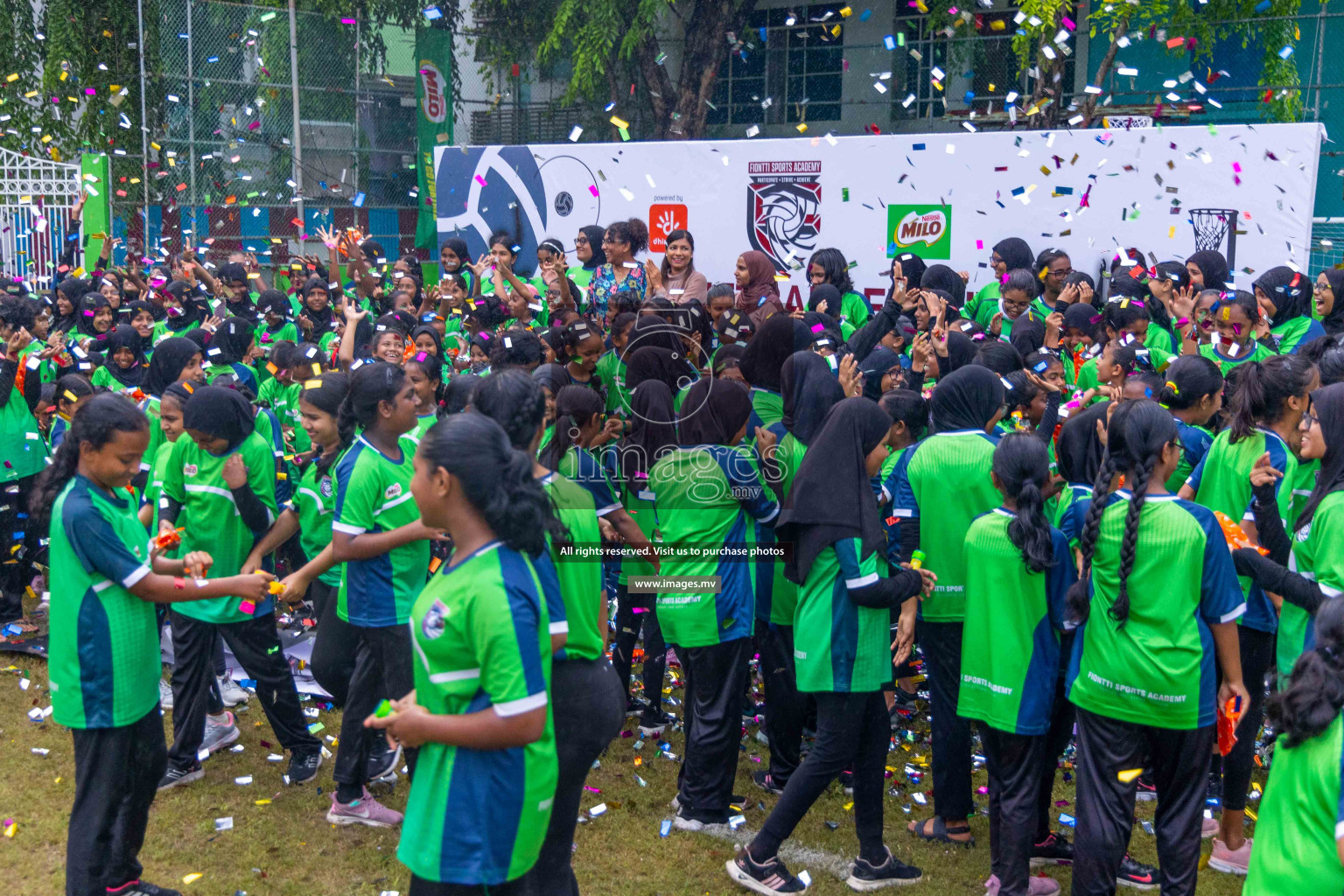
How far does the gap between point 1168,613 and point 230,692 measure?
4.71 meters

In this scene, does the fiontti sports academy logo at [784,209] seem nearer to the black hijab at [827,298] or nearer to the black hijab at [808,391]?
the black hijab at [827,298]

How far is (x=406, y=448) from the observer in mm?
4770

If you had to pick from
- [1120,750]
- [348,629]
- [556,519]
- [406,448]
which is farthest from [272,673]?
[1120,750]

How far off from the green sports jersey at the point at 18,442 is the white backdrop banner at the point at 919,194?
640 centimetres

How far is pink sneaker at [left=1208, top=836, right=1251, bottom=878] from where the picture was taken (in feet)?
14.8

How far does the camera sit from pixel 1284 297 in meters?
7.25

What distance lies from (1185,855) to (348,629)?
10.4ft

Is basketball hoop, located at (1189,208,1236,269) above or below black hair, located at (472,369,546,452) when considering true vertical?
above

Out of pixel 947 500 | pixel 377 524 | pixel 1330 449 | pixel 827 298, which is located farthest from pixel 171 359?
pixel 1330 449

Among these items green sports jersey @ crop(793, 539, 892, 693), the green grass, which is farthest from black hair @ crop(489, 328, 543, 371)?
green sports jersey @ crop(793, 539, 892, 693)

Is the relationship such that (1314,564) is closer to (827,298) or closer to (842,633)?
(842,633)

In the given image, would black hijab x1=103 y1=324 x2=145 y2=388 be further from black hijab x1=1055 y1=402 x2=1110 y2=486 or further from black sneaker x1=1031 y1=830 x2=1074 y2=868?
black sneaker x1=1031 y1=830 x2=1074 y2=868

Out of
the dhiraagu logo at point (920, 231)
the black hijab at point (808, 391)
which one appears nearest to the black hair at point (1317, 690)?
the black hijab at point (808, 391)

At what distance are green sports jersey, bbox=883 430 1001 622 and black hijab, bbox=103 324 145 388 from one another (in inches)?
214
